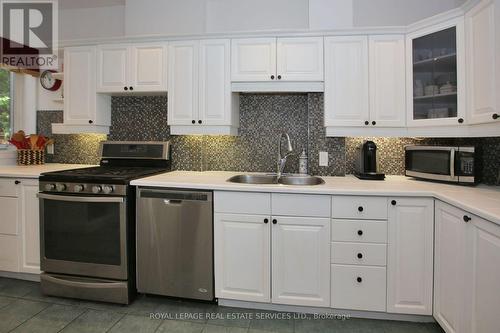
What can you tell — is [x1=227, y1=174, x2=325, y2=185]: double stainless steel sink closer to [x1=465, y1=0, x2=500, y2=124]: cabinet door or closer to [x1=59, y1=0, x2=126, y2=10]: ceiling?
[x1=465, y1=0, x2=500, y2=124]: cabinet door

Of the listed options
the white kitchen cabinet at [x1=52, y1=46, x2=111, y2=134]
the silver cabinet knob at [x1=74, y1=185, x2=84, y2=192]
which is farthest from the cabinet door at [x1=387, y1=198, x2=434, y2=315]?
the white kitchen cabinet at [x1=52, y1=46, x2=111, y2=134]

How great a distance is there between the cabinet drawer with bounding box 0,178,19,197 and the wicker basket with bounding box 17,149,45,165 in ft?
2.15

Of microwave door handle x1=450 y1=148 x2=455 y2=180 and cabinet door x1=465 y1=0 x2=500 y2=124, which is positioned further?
microwave door handle x1=450 y1=148 x2=455 y2=180

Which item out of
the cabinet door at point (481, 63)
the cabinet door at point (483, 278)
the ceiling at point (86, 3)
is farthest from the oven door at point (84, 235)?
the cabinet door at point (481, 63)

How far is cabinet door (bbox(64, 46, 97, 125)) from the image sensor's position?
2775 millimetres

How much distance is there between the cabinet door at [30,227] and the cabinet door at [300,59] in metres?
2.32

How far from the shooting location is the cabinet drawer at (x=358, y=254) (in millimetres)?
1980

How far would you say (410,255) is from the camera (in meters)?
1.95

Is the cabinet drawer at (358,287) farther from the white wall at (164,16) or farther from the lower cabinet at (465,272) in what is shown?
the white wall at (164,16)

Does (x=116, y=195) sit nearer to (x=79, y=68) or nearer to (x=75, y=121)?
(x=75, y=121)

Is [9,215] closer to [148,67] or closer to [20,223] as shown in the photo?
[20,223]

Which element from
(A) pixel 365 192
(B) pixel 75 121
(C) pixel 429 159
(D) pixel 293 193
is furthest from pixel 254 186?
(B) pixel 75 121

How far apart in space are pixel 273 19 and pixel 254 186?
1674 millimetres

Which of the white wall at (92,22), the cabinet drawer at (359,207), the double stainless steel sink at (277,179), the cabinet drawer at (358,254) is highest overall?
the white wall at (92,22)
